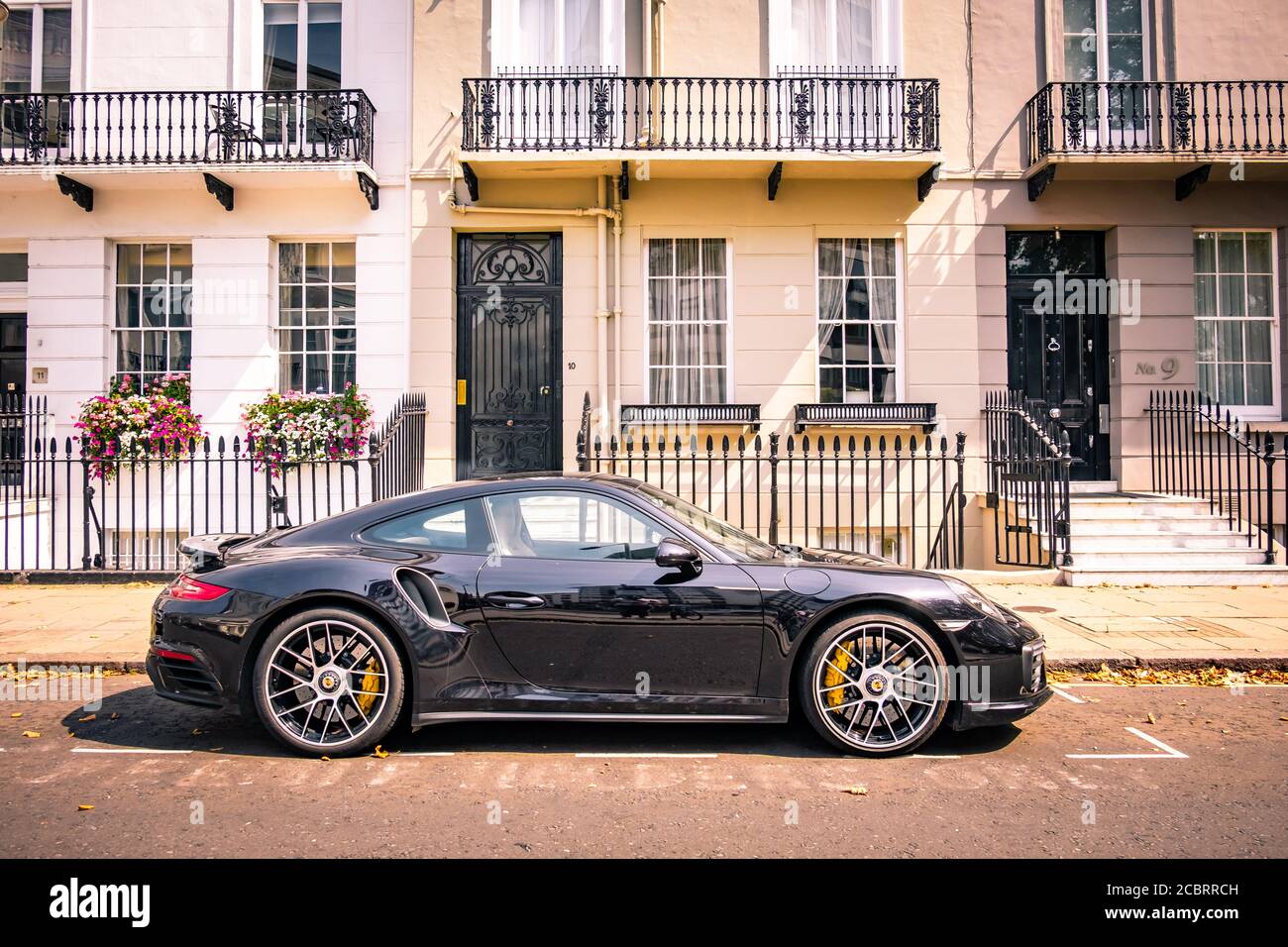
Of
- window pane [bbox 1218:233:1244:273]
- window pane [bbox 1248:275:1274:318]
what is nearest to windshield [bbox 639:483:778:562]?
window pane [bbox 1218:233:1244:273]

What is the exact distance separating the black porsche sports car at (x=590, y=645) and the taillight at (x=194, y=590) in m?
0.01

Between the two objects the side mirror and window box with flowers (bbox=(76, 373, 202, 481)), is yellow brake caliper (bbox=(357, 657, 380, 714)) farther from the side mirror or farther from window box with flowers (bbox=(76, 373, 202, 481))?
window box with flowers (bbox=(76, 373, 202, 481))

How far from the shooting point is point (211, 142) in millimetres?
11969

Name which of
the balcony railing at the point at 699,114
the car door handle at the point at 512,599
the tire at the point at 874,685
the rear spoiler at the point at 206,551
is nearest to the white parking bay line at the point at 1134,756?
the tire at the point at 874,685

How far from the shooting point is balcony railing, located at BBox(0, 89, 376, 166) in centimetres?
1166

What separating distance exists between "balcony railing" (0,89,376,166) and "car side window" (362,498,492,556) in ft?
27.8

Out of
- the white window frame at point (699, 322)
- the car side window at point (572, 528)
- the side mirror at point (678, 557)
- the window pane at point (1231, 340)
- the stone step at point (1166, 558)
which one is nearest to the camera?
the side mirror at point (678, 557)

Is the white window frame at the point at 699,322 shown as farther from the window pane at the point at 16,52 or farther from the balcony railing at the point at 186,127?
the window pane at the point at 16,52

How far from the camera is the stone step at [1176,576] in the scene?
9.33m

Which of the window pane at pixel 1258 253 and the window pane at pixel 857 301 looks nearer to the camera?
the window pane at pixel 857 301

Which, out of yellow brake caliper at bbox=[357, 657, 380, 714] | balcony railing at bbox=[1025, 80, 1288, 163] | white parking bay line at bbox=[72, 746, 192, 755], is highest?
balcony railing at bbox=[1025, 80, 1288, 163]
